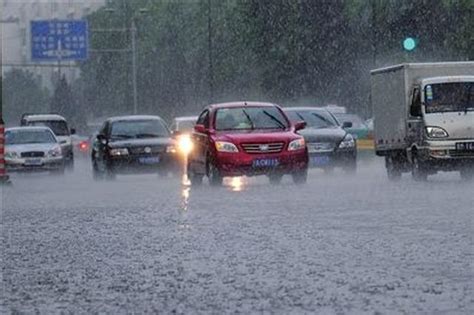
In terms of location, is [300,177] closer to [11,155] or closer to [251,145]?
[251,145]

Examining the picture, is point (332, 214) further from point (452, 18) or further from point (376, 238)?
point (452, 18)

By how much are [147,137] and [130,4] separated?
347 ft

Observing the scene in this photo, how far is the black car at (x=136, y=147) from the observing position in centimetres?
3681

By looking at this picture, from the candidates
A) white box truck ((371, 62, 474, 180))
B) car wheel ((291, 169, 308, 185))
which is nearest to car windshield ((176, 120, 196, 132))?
white box truck ((371, 62, 474, 180))

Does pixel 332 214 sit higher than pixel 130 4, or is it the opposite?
pixel 130 4

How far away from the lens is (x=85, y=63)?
149m

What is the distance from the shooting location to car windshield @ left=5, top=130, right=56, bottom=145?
43256mm

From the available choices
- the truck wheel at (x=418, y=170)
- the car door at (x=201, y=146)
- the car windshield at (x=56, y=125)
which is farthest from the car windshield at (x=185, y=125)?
the truck wheel at (x=418, y=170)

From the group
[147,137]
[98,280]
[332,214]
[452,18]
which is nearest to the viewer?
[98,280]

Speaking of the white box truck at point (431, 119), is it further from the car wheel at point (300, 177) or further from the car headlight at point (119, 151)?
the car headlight at point (119, 151)

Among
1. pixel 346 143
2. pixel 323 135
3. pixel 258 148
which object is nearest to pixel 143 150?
pixel 323 135

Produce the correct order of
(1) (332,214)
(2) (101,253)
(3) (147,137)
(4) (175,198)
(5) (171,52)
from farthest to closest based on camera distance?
(5) (171,52), (3) (147,137), (4) (175,198), (1) (332,214), (2) (101,253)

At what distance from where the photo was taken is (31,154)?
139ft

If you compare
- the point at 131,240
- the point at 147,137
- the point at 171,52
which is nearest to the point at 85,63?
the point at 171,52
